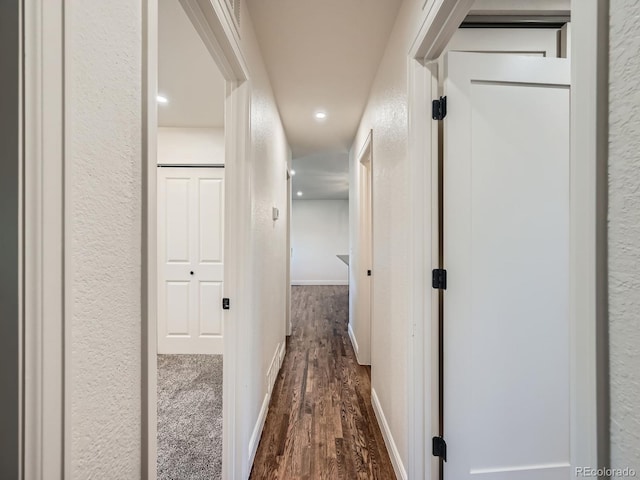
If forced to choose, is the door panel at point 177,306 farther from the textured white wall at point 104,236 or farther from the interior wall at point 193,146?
the textured white wall at point 104,236

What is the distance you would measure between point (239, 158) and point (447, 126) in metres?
0.95

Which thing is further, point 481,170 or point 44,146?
point 481,170

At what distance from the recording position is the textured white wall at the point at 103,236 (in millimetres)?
443

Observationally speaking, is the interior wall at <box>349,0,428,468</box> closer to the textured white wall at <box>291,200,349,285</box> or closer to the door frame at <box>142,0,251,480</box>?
the door frame at <box>142,0,251,480</box>

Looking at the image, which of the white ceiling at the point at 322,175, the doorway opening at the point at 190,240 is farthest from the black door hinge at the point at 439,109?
the white ceiling at the point at 322,175

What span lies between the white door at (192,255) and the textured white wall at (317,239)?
198 inches

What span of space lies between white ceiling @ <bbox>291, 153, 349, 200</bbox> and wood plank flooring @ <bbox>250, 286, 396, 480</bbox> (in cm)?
264

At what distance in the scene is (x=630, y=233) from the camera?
0.42m

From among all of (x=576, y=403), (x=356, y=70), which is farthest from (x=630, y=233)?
(x=356, y=70)

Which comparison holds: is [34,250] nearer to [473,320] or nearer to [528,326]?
[473,320]

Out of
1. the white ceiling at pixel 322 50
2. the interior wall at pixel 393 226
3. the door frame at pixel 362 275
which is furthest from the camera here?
the door frame at pixel 362 275

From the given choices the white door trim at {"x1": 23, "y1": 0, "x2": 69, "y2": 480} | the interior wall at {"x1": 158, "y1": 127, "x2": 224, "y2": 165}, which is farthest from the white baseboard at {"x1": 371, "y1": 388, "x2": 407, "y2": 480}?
the interior wall at {"x1": 158, "y1": 127, "x2": 224, "y2": 165}

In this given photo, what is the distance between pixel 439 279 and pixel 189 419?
1.99 meters

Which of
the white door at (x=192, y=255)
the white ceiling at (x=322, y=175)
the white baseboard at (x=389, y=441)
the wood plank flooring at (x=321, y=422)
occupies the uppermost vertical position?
the white ceiling at (x=322, y=175)
